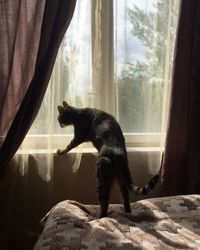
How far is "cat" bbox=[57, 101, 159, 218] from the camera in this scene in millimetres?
1467

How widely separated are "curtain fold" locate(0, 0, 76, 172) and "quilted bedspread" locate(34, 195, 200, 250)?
14.6 inches

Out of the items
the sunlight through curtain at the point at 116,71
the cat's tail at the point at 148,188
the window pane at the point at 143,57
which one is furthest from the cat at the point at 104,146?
the window pane at the point at 143,57

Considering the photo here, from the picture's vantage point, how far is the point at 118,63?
1.89 meters

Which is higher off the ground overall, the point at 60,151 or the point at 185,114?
the point at 185,114

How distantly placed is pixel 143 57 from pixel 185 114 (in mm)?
354

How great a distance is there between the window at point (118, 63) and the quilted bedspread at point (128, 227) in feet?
1.46

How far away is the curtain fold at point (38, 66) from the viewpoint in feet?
5.41

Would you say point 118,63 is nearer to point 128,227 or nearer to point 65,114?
point 65,114

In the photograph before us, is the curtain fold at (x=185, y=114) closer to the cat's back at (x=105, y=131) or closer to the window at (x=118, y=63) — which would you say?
the window at (x=118, y=63)

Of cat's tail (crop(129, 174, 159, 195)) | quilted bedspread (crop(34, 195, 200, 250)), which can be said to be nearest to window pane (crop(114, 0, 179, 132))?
quilted bedspread (crop(34, 195, 200, 250))

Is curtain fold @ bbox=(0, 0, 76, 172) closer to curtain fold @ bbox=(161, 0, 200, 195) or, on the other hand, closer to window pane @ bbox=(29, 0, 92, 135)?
window pane @ bbox=(29, 0, 92, 135)

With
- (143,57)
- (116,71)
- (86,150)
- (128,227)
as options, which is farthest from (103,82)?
(128,227)

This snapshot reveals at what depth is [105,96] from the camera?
6.22 feet

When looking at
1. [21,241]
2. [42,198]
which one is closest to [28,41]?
[42,198]
